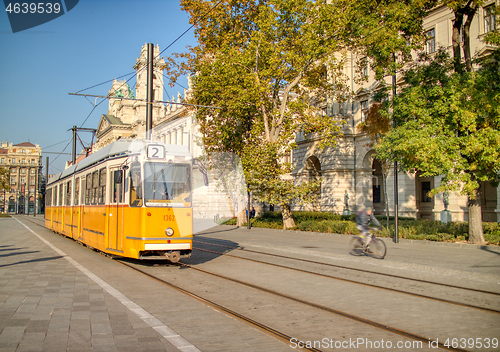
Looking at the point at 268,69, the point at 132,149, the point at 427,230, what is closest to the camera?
the point at 132,149

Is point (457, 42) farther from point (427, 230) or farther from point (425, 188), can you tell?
point (425, 188)

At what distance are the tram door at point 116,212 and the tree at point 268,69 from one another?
1393 centimetres

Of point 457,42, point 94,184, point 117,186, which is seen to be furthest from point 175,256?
point 457,42

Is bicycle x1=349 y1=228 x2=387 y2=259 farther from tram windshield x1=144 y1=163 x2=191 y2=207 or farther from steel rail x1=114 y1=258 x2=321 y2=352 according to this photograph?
steel rail x1=114 y1=258 x2=321 y2=352

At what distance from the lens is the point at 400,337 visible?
5.28 m

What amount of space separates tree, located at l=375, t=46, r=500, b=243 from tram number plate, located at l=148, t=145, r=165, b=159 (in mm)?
9681

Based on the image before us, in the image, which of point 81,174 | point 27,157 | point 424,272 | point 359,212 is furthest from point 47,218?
point 27,157

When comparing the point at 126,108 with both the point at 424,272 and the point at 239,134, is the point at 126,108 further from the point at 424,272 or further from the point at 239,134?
the point at 424,272

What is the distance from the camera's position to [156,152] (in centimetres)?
1088

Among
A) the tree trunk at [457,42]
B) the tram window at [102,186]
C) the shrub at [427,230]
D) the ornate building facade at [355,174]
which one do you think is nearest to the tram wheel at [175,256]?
the tram window at [102,186]

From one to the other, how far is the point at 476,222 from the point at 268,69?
1380 centimetres

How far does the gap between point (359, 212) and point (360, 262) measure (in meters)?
1.66

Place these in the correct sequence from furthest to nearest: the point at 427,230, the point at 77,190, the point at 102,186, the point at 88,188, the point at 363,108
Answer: the point at 363,108 < the point at 427,230 < the point at 77,190 < the point at 88,188 < the point at 102,186

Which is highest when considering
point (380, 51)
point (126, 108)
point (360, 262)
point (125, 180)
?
point (126, 108)
